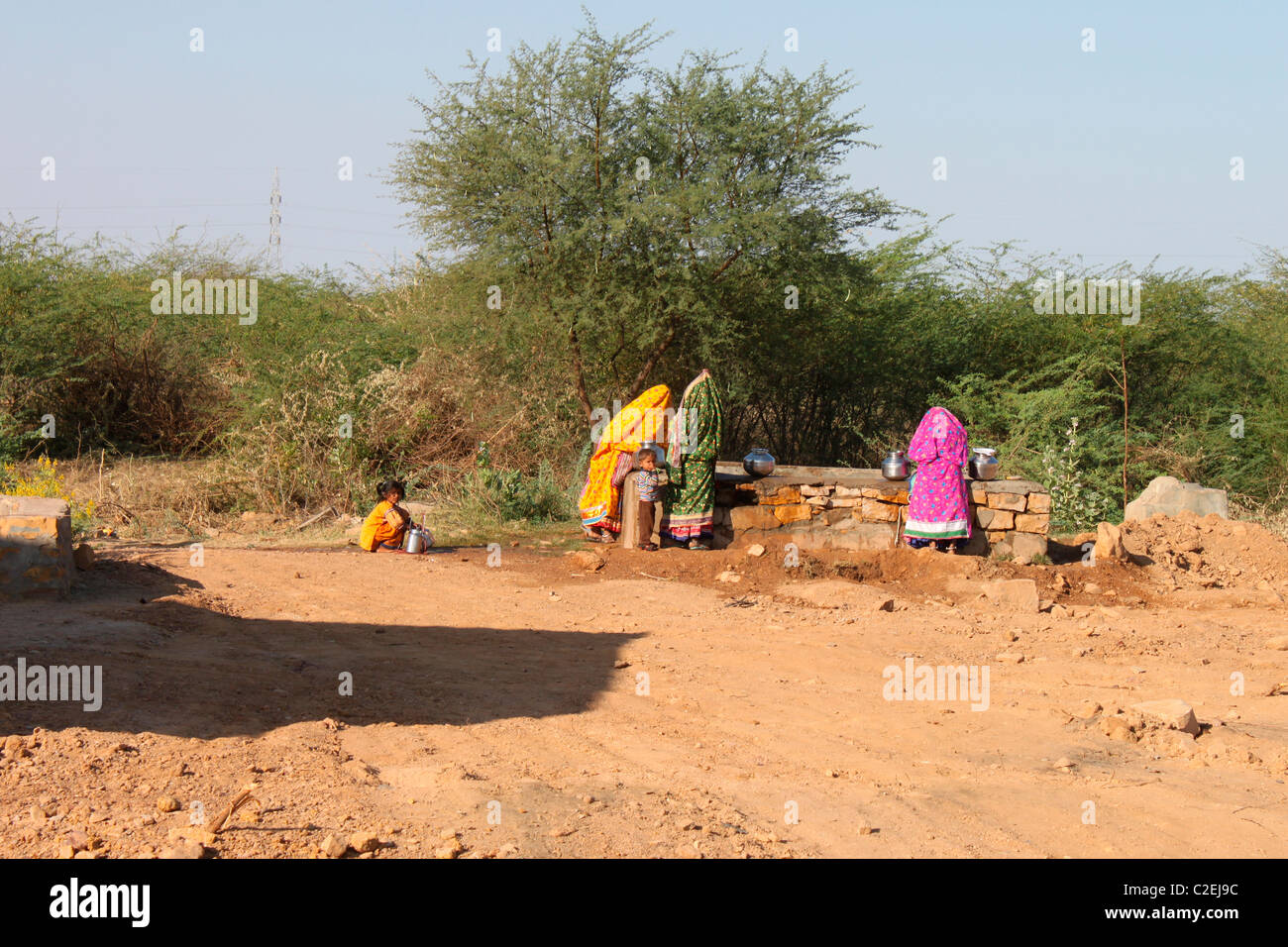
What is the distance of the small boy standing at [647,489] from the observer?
10.3 meters

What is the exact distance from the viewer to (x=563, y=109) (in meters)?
12.9

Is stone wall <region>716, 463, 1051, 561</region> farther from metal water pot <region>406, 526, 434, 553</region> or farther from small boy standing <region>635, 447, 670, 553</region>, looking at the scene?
metal water pot <region>406, 526, 434, 553</region>

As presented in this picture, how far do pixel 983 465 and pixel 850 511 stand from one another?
4.10 ft

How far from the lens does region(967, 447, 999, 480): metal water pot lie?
1007 centimetres

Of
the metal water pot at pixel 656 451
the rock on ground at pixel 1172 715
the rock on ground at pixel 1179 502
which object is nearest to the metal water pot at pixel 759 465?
the metal water pot at pixel 656 451

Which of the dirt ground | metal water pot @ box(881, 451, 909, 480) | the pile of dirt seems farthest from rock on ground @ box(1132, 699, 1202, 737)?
metal water pot @ box(881, 451, 909, 480)

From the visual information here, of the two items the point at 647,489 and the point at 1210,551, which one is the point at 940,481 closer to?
the point at 647,489

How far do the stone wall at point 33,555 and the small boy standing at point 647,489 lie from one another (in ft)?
15.7

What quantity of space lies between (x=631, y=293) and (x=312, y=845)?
975 cm

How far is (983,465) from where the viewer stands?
10.1 metres

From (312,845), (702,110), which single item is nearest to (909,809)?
(312,845)

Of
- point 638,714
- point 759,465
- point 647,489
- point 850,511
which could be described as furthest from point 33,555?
point 850,511
